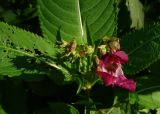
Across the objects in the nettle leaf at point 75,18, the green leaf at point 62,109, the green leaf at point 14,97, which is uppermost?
the nettle leaf at point 75,18

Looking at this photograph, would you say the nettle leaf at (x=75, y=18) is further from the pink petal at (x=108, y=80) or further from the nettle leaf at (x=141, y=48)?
the pink petal at (x=108, y=80)

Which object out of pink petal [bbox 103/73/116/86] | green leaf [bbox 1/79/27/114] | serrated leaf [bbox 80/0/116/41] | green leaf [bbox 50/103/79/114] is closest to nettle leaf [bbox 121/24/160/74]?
serrated leaf [bbox 80/0/116/41]

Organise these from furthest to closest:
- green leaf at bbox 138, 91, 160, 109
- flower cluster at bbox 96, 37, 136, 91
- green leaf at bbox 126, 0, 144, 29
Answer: green leaf at bbox 126, 0, 144, 29 < green leaf at bbox 138, 91, 160, 109 < flower cluster at bbox 96, 37, 136, 91

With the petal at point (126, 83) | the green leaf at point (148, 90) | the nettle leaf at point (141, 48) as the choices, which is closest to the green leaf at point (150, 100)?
the green leaf at point (148, 90)

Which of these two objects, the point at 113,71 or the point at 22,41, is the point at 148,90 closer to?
the point at 113,71

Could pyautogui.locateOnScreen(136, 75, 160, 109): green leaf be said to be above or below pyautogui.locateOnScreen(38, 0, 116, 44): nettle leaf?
below

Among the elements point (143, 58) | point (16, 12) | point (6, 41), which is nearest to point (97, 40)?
point (143, 58)

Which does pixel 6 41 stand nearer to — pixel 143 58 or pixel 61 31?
pixel 61 31

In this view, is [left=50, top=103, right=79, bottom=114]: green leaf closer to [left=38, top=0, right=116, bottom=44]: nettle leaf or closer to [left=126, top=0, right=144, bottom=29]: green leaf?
[left=38, top=0, right=116, bottom=44]: nettle leaf
